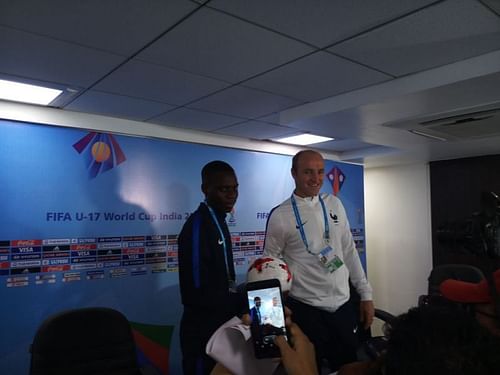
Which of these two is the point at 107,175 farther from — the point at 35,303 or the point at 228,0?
the point at 228,0

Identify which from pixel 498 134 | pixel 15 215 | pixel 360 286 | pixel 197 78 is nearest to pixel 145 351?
pixel 15 215

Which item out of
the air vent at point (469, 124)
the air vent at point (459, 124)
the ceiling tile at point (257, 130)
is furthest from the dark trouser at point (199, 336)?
the air vent at point (469, 124)

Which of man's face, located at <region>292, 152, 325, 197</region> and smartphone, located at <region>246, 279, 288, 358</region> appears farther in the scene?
man's face, located at <region>292, 152, 325, 197</region>

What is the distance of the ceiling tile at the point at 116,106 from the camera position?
2.58m

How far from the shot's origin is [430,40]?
1718mm

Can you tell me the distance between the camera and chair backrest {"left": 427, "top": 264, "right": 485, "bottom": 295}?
339cm

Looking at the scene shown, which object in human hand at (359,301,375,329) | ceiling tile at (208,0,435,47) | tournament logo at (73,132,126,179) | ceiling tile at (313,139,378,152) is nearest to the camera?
ceiling tile at (208,0,435,47)

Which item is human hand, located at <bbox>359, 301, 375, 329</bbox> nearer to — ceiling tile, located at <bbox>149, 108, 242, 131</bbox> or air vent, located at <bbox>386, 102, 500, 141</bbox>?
air vent, located at <bbox>386, 102, 500, 141</bbox>

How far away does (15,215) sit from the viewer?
2.61 meters

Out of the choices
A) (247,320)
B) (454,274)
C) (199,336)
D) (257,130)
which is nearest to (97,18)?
(247,320)

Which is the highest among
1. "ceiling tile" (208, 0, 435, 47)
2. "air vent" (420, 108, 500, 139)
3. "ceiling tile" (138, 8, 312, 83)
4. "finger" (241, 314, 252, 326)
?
"ceiling tile" (138, 8, 312, 83)

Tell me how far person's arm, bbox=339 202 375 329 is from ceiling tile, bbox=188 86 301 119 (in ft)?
3.11

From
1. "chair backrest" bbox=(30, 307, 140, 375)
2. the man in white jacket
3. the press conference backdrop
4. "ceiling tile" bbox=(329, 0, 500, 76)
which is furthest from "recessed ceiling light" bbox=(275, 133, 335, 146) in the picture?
"chair backrest" bbox=(30, 307, 140, 375)

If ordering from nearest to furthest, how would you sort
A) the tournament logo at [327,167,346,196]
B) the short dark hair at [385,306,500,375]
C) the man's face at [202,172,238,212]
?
the short dark hair at [385,306,500,375] < the man's face at [202,172,238,212] < the tournament logo at [327,167,346,196]
